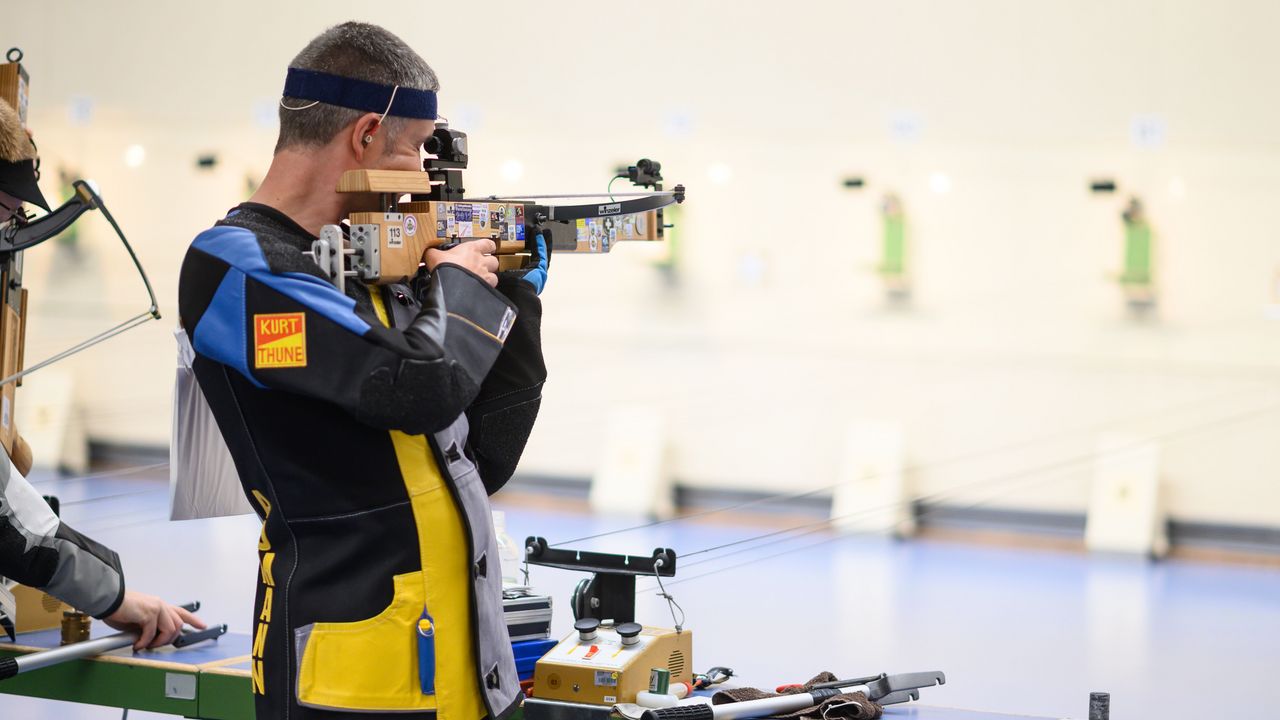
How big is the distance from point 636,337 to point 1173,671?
11.2 ft

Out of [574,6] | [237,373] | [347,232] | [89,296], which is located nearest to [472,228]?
[347,232]

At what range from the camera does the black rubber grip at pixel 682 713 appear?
5.33 ft

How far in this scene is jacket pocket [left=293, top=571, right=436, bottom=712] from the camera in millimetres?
1318

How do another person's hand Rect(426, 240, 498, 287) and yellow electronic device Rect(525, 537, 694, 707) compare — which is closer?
another person's hand Rect(426, 240, 498, 287)

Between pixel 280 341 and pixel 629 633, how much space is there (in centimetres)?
74

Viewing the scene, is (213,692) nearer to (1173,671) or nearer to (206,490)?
(206,490)

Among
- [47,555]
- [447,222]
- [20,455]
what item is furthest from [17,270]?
[447,222]

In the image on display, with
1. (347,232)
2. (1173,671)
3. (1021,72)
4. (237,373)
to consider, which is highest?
(1021,72)

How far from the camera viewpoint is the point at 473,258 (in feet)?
4.73

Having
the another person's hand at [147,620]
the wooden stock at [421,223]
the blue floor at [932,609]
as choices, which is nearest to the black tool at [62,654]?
the another person's hand at [147,620]

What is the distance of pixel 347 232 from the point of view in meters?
1.46

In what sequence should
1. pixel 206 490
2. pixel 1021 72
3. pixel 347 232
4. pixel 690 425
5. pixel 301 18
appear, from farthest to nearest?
pixel 301 18 → pixel 690 425 → pixel 1021 72 → pixel 206 490 → pixel 347 232

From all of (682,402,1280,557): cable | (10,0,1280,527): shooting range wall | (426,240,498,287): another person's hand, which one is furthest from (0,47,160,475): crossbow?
(10,0,1280,527): shooting range wall

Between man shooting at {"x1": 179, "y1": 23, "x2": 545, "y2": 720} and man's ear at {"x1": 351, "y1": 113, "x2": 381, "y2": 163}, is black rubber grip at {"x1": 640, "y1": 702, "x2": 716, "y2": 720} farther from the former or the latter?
man's ear at {"x1": 351, "y1": 113, "x2": 381, "y2": 163}
